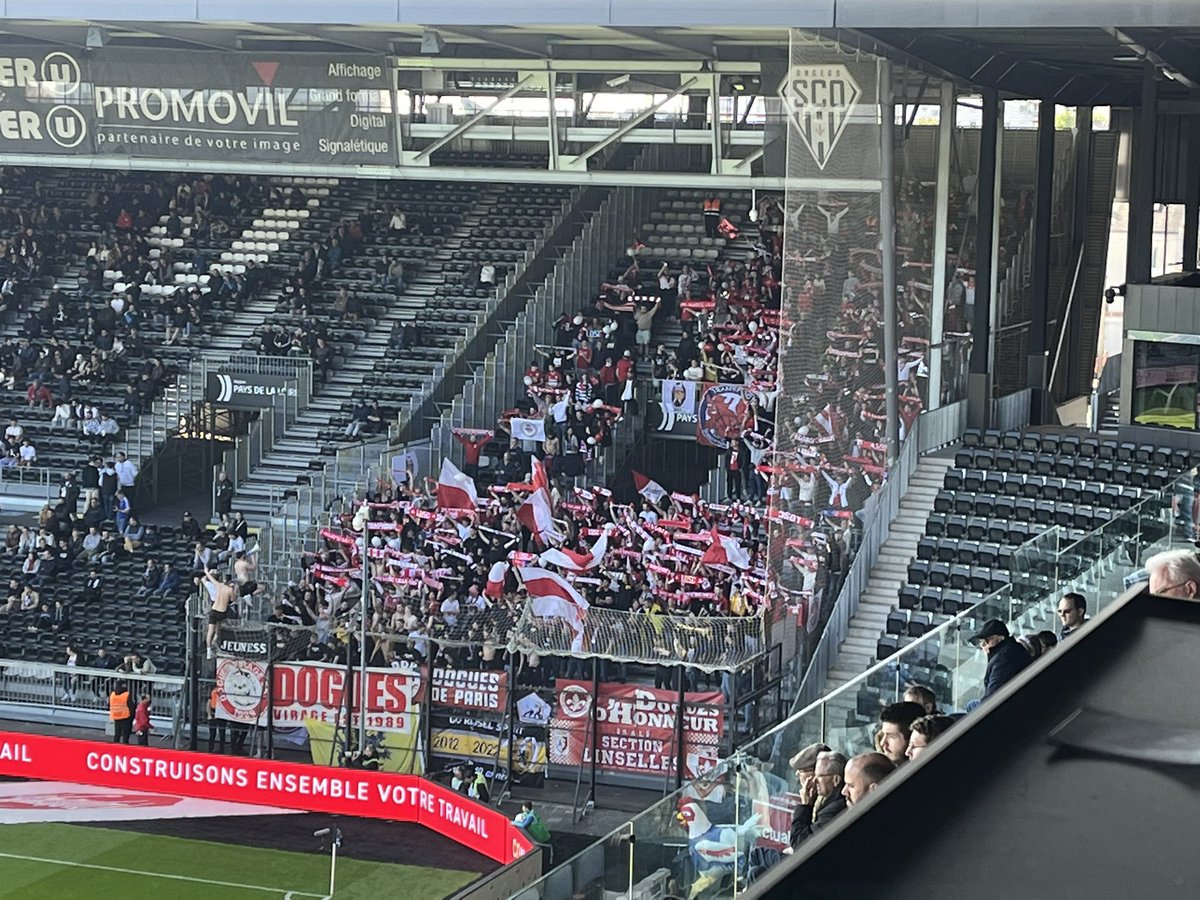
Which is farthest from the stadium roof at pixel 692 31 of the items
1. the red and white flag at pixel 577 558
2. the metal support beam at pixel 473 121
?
the red and white flag at pixel 577 558

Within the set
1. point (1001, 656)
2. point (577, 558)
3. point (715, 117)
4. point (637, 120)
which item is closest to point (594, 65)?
point (637, 120)

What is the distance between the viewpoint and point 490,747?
76.9ft

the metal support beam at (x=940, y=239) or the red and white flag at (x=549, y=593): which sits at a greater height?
the metal support beam at (x=940, y=239)

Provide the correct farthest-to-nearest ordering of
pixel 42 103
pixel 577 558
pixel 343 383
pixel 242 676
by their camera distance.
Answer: pixel 343 383 → pixel 42 103 → pixel 577 558 → pixel 242 676

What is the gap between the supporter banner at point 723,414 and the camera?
28188mm

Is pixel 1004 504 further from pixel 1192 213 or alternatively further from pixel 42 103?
pixel 42 103

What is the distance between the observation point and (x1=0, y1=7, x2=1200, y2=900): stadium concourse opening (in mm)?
22812

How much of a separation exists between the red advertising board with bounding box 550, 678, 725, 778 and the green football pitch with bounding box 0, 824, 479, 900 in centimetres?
299

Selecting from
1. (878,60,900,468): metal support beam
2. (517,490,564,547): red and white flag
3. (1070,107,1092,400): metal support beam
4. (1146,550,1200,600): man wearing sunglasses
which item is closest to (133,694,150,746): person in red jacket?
(517,490,564,547): red and white flag

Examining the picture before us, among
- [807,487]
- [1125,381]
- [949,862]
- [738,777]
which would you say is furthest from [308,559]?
[949,862]

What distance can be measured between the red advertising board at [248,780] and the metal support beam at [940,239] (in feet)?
31.9

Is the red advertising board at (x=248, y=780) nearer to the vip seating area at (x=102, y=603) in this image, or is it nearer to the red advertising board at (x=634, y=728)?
the red advertising board at (x=634, y=728)

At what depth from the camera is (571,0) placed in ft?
76.5

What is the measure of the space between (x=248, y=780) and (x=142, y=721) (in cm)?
208
